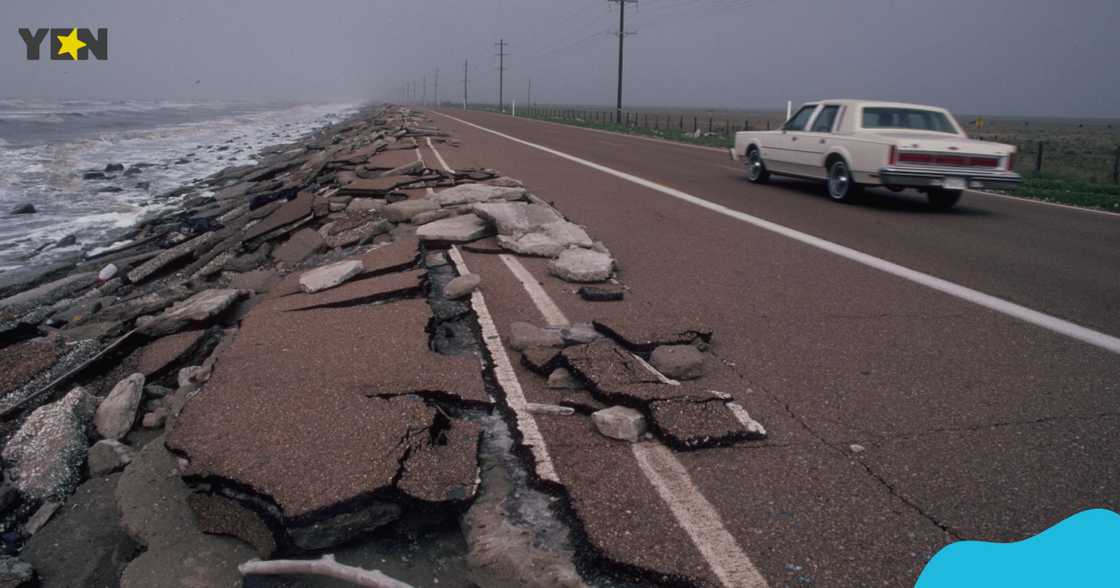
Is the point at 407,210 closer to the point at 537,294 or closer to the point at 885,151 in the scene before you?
the point at 537,294

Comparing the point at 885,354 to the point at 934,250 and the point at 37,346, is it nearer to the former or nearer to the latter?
the point at 934,250

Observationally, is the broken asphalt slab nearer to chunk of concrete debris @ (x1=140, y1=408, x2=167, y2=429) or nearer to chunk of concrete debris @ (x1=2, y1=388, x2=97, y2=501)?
chunk of concrete debris @ (x1=140, y1=408, x2=167, y2=429)

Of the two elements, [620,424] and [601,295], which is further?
[601,295]

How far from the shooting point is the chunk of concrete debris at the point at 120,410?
406cm

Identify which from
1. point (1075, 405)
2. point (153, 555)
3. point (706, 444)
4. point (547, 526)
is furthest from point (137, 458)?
point (1075, 405)

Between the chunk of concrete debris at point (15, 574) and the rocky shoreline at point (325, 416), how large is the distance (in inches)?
1.0

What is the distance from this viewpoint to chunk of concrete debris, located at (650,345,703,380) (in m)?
3.98

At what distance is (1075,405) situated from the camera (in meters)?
3.66

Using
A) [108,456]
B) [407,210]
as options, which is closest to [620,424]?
[108,456]

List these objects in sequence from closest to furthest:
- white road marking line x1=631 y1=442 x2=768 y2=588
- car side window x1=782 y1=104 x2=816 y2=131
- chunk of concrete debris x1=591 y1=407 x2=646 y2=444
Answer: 1. white road marking line x1=631 y1=442 x2=768 y2=588
2. chunk of concrete debris x1=591 y1=407 x2=646 y2=444
3. car side window x1=782 y1=104 x2=816 y2=131

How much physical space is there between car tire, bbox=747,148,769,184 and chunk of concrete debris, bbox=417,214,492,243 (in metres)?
7.22

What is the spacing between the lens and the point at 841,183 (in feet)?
36.2

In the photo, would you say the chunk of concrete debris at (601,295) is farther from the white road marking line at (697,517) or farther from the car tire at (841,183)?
the car tire at (841,183)

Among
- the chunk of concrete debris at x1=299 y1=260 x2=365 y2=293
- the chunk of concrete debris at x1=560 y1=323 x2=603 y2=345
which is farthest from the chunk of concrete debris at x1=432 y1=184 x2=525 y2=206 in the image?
the chunk of concrete debris at x1=560 y1=323 x2=603 y2=345
